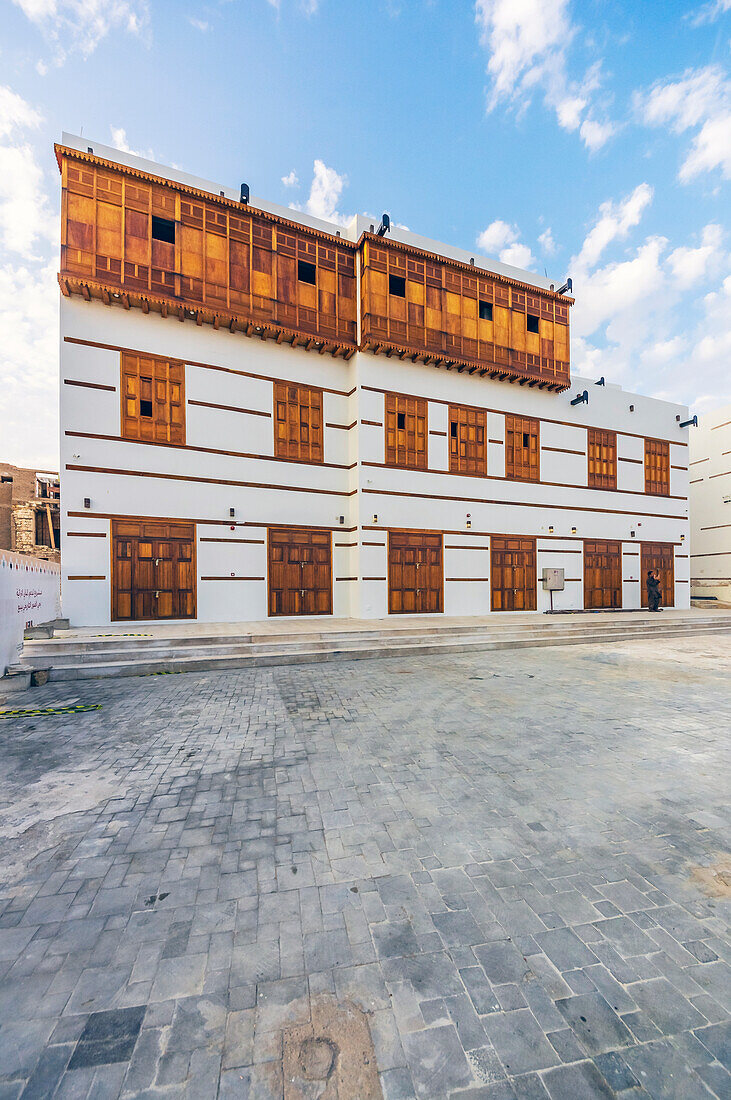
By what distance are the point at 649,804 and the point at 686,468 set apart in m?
20.8

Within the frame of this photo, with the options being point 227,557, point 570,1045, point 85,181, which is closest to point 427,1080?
point 570,1045

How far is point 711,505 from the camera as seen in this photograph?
80.2 ft

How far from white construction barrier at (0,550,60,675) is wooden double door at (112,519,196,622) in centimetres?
181

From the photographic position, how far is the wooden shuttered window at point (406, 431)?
45.5 feet

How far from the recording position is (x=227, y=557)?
1240 cm

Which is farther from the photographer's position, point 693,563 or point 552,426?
point 693,563

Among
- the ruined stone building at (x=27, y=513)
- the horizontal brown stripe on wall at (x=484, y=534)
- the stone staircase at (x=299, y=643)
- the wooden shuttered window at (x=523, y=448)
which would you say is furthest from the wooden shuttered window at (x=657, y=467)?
the ruined stone building at (x=27, y=513)

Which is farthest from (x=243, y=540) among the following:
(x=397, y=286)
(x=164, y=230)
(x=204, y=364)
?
(x=397, y=286)

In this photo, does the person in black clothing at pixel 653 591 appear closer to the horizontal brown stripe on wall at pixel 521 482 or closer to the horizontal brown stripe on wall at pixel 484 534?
the horizontal brown stripe on wall at pixel 484 534

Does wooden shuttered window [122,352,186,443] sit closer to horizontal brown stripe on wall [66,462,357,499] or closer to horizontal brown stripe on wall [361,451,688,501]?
horizontal brown stripe on wall [66,462,357,499]

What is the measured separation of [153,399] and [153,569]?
4623 millimetres

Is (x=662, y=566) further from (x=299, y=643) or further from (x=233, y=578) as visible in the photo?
(x=233, y=578)

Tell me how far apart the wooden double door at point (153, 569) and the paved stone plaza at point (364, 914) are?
6.50m

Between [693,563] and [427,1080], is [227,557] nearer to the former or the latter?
[427,1080]
